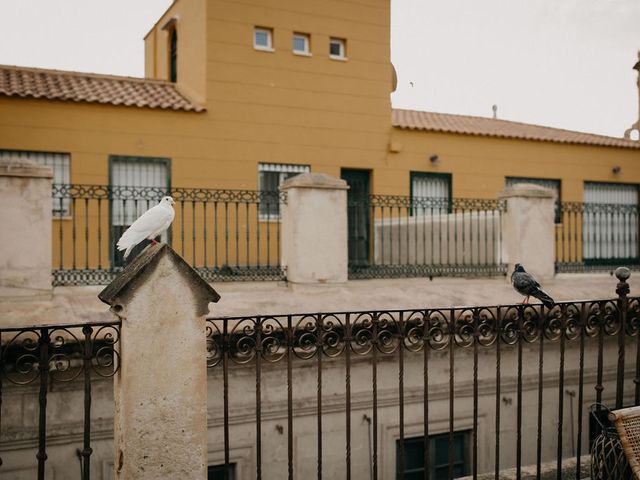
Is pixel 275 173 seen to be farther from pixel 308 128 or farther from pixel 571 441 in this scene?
pixel 571 441

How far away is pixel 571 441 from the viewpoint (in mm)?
9664

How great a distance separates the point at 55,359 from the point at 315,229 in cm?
471

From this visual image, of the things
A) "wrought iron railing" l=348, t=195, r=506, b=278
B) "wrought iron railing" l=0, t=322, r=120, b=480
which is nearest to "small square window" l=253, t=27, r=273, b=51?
"wrought iron railing" l=348, t=195, r=506, b=278

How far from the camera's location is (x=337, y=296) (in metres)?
9.23

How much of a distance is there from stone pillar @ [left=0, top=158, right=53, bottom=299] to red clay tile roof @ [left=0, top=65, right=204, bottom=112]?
647cm

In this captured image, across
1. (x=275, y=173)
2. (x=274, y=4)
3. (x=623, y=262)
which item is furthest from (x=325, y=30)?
(x=623, y=262)

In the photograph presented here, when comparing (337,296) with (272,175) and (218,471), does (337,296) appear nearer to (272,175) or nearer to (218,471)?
(218,471)

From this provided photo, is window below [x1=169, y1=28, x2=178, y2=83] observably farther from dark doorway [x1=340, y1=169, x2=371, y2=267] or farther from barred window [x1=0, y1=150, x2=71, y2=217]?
dark doorway [x1=340, y1=169, x2=371, y2=267]

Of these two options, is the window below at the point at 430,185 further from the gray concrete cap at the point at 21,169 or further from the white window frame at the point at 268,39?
the gray concrete cap at the point at 21,169

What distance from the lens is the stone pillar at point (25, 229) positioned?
7734 millimetres

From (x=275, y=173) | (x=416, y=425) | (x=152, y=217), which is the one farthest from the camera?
(x=275, y=173)

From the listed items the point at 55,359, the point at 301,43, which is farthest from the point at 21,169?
the point at 301,43

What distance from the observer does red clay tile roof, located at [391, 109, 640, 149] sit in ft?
60.0

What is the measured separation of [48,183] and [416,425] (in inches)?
215
